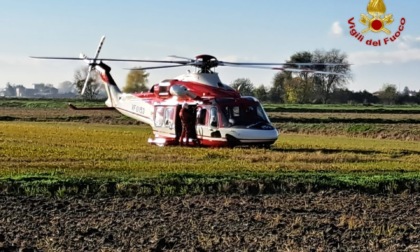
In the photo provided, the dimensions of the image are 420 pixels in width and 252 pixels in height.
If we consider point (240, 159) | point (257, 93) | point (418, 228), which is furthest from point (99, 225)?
point (257, 93)

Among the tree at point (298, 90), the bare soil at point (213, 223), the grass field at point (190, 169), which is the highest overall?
the tree at point (298, 90)

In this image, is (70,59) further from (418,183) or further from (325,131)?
(325,131)

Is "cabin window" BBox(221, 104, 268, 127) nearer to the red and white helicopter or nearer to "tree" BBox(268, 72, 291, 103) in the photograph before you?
the red and white helicopter

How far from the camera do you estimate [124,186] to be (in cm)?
1789

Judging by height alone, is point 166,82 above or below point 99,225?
above

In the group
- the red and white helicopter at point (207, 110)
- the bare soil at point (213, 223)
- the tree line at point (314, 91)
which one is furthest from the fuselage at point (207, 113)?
the tree line at point (314, 91)

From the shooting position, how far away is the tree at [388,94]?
127 metres

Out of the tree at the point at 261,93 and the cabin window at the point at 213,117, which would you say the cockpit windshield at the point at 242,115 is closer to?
the cabin window at the point at 213,117

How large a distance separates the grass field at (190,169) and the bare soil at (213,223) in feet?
4.42

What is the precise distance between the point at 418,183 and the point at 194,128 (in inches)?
549

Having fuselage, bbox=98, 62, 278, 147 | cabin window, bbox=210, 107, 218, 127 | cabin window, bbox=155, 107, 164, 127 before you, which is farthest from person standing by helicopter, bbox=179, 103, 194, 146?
cabin window, bbox=155, 107, 164, 127

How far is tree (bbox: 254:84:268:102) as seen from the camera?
411 ft

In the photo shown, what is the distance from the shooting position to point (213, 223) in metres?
13.4

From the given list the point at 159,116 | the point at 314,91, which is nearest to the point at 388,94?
the point at 314,91
